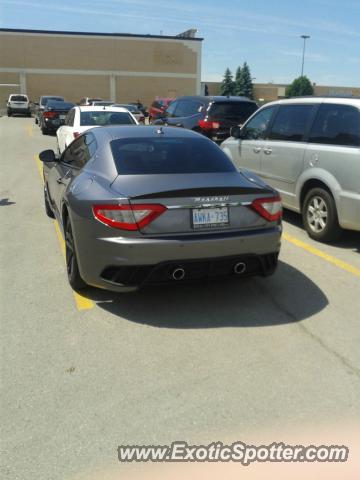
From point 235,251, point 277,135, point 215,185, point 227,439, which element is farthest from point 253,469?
point 277,135

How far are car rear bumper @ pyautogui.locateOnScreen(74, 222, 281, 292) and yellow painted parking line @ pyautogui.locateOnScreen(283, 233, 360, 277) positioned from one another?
1733 millimetres

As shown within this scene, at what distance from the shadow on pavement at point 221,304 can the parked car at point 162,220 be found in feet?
1.11

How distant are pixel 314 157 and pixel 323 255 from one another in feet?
4.26

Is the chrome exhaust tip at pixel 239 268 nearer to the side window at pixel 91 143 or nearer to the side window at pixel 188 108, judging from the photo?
the side window at pixel 91 143

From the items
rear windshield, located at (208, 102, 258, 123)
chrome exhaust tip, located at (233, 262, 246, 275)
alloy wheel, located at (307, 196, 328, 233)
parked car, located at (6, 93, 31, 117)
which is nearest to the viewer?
chrome exhaust tip, located at (233, 262, 246, 275)

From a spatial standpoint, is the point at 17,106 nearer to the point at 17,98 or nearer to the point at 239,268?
the point at 17,98

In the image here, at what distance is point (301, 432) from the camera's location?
273cm

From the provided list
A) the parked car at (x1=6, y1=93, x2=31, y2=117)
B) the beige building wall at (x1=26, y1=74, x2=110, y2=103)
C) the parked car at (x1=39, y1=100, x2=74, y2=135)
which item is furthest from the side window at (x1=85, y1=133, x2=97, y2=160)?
the beige building wall at (x1=26, y1=74, x2=110, y2=103)

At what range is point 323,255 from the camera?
5.89 meters

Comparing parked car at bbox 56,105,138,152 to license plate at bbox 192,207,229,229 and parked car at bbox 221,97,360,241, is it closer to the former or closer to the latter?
parked car at bbox 221,97,360,241

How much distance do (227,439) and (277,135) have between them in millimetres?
5408

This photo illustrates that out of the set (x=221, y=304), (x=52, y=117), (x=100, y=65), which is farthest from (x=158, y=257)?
(x=100, y=65)

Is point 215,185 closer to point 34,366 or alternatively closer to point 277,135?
point 34,366

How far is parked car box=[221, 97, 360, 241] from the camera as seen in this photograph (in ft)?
18.8
